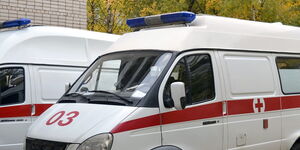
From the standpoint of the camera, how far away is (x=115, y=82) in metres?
5.41

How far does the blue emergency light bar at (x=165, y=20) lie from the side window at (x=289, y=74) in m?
1.82

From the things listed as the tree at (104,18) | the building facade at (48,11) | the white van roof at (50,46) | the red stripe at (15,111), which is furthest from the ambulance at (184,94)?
the tree at (104,18)

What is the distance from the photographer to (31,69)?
7273 millimetres

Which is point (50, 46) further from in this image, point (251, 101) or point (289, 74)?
point (289, 74)

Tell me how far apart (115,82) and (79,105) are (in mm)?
537

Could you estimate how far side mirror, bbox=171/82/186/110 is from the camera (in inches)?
190

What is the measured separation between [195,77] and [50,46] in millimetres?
3224

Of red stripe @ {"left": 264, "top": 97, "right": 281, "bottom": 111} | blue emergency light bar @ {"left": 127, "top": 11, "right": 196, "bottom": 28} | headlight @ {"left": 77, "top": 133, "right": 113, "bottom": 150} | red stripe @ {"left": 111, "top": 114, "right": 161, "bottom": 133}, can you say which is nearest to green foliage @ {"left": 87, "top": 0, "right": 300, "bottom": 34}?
red stripe @ {"left": 264, "top": 97, "right": 281, "bottom": 111}

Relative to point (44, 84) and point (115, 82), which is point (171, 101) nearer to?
point (115, 82)

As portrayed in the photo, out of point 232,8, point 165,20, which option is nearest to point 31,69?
point 165,20

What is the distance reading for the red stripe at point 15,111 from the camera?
676 cm

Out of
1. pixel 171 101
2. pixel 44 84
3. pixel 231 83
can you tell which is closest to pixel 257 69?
pixel 231 83

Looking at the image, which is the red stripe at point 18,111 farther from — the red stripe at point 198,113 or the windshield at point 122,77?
the red stripe at point 198,113

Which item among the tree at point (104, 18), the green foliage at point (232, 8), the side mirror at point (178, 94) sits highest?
the green foliage at point (232, 8)
